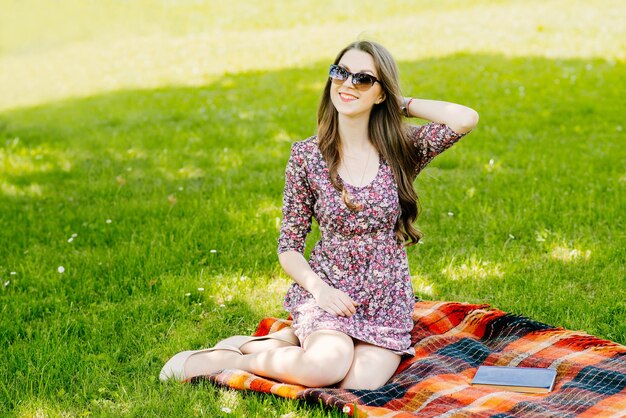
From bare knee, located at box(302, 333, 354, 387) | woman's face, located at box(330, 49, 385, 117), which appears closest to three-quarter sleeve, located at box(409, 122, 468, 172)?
woman's face, located at box(330, 49, 385, 117)

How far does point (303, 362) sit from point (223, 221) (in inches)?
101

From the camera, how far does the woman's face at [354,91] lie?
3936 mm

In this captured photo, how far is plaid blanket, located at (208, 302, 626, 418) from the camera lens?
3441 mm

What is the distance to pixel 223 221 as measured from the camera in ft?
20.0

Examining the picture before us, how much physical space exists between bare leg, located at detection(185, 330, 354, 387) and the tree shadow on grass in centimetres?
52

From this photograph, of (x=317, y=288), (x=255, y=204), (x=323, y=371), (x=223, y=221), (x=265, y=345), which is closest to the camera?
(x=323, y=371)

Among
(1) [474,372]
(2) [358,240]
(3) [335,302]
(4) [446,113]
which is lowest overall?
(1) [474,372]

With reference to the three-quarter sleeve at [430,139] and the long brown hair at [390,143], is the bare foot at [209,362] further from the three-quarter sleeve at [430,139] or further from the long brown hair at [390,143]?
the three-quarter sleeve at [430,139]

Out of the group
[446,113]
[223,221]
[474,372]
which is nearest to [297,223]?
[446,113]

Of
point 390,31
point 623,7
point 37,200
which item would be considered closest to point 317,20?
point 390,31

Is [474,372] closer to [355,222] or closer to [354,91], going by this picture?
[355,222]

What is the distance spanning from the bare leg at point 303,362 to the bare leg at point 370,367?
0.19 feet

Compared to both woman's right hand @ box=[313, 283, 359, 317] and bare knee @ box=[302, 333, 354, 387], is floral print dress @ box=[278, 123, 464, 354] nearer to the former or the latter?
woman's right hand @ box=[313, 283, 359, 317]

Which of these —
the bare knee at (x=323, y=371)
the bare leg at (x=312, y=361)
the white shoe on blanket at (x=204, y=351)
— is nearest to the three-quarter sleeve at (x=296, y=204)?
the white shoe on blanket at (x=204, y=351)
